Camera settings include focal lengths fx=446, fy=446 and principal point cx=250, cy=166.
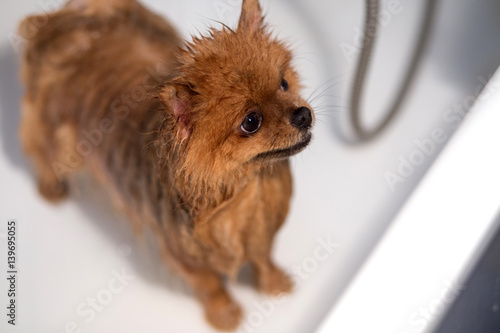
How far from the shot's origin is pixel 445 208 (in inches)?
39.9

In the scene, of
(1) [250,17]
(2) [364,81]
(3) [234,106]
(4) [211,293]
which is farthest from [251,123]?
(2) [364,81]

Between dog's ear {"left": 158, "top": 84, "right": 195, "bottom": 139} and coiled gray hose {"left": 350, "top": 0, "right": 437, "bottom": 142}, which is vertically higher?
coiled gray hose {"left": 350, "top": 0, "right": 437, "bottom": 142}

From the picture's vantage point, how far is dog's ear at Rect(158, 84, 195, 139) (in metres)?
0.86

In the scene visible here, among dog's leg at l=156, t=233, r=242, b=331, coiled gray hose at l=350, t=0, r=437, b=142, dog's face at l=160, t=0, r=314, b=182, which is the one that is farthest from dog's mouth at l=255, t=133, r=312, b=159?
coiled gray hose at l=350, t=0, r=437, b=142

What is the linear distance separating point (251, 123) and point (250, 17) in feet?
0.85

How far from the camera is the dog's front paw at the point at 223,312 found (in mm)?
1567

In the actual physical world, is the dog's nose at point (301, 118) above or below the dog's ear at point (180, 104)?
above

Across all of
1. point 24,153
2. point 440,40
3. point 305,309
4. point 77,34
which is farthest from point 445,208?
point 24,153

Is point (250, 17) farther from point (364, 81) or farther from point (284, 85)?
point (364, 81)

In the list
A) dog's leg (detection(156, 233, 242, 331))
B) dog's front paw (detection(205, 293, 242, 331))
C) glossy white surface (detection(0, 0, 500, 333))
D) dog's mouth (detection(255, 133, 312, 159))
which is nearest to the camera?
dog's mouth (detection(255, 133, 312, 159))

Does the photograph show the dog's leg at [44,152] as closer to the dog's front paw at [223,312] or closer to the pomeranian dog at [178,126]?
the pomeranian dog at [178,126]

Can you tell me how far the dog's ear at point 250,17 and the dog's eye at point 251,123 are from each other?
8.1 inches

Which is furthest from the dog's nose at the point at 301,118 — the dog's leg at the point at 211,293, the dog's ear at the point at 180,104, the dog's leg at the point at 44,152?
the dog's leg at the point at 44,152

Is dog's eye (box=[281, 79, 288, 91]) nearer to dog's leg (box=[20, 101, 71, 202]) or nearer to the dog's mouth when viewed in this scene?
the dog's mouth
